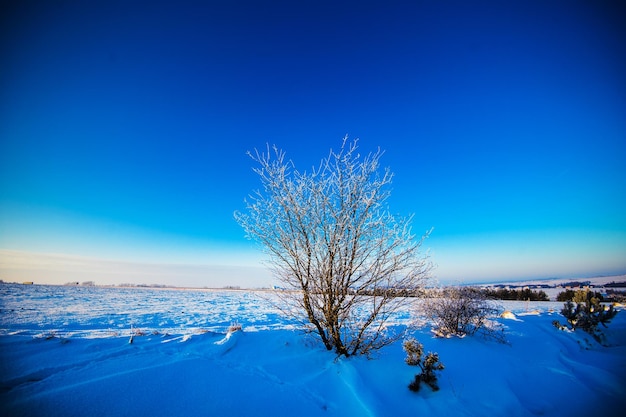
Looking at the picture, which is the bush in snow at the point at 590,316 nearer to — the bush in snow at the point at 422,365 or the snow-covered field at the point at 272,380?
the snow-covered field at the point at 272,380

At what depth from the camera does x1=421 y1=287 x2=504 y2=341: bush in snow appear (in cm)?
845

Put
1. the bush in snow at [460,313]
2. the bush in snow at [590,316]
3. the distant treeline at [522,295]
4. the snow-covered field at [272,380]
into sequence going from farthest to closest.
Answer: the distant treeline at [522,295]
the bush in snow at [590,316]
the bush in snow at [460,313]
the snow-covered field at [272,380]

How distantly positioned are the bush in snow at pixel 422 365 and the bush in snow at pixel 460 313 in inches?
140

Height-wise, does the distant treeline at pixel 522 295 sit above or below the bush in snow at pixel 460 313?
below

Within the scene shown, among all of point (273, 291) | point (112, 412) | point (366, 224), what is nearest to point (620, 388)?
point (366, 224)

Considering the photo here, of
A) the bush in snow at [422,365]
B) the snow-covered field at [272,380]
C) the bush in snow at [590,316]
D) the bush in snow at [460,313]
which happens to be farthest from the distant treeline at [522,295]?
the bush in snow at [422,365]

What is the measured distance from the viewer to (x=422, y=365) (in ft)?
16.9

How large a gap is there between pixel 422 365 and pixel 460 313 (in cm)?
426

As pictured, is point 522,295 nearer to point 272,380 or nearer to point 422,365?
point 422,365

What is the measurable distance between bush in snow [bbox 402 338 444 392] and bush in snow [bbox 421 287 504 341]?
3562mm

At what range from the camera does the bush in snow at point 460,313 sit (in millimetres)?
8445

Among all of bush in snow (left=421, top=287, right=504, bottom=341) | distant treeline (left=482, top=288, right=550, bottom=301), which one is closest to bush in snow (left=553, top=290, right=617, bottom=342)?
bush in snow (left=421, top=287, right=504, bottom=341)

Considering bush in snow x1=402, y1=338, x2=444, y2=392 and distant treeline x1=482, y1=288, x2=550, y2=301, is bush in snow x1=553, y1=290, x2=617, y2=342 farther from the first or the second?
distant treeline x1=482, y1=288, x2=550, y2=301

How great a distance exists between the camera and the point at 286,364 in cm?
524
